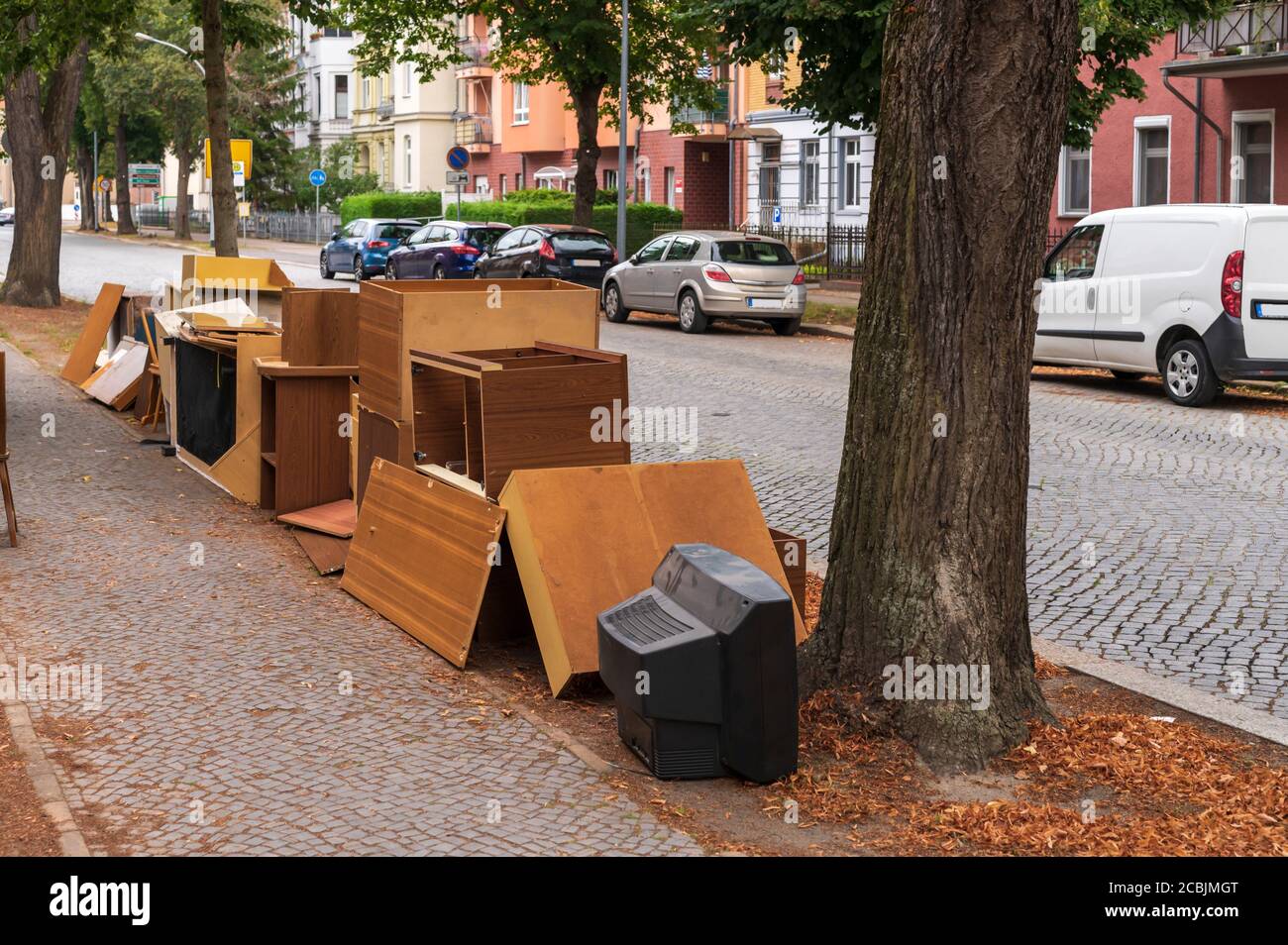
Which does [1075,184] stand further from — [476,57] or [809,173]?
[476,57]

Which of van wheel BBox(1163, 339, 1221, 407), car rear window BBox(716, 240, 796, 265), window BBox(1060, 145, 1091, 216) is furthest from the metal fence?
van wheel BBox(1163, 339, 1221, 407)

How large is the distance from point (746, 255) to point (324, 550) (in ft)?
57.5

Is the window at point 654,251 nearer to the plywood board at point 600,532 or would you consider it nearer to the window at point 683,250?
the window at point 683,250

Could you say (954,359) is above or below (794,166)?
below

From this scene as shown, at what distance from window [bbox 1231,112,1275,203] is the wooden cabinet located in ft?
82.1

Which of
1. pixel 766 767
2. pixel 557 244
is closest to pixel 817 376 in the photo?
pixel 557 244

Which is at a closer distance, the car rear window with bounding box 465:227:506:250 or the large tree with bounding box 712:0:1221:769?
the large tree with bounding box 712:0:1221:769

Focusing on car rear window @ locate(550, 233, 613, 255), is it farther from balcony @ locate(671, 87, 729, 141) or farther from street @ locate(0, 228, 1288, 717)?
balcony @ locate(671, 87, 729, 141)

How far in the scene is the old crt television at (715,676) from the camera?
5648 mm

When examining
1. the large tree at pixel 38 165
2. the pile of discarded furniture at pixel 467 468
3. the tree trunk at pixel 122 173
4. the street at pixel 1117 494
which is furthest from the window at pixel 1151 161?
the tree trunk at pixel 122 173

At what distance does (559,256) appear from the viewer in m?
30.6

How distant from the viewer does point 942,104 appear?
6043 millimetres

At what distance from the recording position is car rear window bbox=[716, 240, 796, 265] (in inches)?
1025

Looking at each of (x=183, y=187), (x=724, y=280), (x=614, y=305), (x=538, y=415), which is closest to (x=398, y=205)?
(x=183, y=187)
